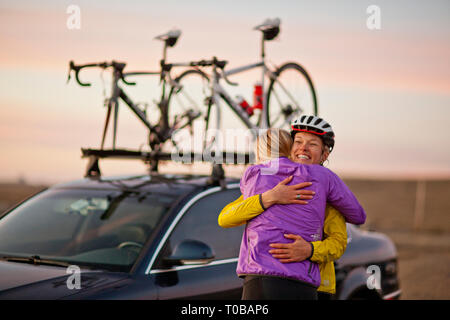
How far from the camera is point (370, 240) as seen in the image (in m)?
6.40

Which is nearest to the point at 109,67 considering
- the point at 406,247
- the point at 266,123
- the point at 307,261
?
the point at 266,123

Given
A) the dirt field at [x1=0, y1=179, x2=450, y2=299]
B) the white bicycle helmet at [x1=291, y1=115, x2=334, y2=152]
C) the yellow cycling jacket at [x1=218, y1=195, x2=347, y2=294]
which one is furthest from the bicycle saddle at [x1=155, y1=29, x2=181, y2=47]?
the yellow cycling jacket at [x1=218, y1=195, x2=347, y2=294]

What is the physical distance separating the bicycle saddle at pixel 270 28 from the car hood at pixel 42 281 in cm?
382

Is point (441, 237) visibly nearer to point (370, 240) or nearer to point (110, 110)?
point (370, 240)

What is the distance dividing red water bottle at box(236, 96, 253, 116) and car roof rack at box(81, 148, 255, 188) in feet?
3.42

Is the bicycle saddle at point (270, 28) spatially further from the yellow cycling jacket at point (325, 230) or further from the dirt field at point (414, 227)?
the yellow cycling jacket at point (325, 230)

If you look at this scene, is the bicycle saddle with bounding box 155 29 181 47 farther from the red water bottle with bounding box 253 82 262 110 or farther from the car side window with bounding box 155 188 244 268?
the car side window with bounding box 155 188 244 268

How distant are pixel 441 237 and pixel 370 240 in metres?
14.2

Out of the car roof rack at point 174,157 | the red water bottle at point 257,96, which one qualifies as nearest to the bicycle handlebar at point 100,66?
the car roof rack at point 174,157

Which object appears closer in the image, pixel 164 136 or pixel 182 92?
pixel 164 136

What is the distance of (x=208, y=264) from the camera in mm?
4883

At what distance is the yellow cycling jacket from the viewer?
3.49 m
